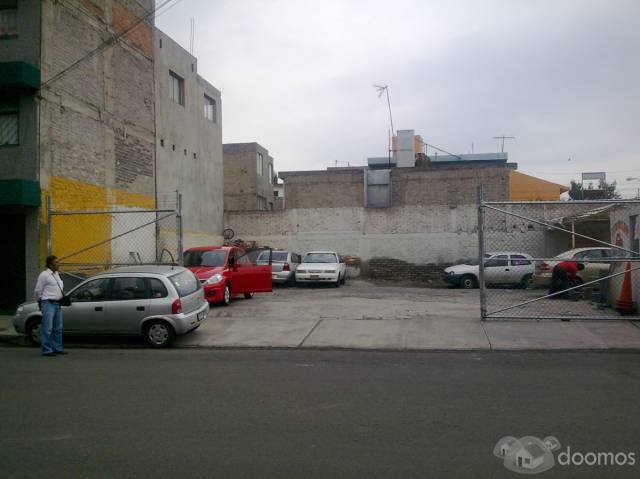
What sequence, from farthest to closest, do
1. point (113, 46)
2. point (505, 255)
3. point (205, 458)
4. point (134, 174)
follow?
point (505, 255) < point (134, 174) < point (113, 46) < point (205, 458)

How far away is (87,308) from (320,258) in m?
13.8

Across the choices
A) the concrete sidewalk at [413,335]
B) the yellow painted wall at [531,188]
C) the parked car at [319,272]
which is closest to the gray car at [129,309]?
the concrete sidewalk at [413,335]

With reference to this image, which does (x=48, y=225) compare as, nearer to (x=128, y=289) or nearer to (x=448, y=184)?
(x=128, y=289)

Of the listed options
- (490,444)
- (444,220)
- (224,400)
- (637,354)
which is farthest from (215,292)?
(444,220)

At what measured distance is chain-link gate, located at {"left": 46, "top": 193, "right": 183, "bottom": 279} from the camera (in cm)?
1405

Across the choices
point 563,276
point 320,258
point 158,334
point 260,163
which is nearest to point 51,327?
point 158,334

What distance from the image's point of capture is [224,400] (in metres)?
6.86

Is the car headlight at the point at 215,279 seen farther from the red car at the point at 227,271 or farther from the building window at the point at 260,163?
the building window at the point at 260,163

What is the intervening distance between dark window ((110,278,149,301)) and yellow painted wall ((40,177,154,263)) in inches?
187

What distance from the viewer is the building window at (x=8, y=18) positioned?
48.7ft

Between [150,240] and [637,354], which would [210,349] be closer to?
[637,354]

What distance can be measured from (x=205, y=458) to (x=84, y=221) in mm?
12919

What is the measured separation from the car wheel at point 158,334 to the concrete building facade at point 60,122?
5.33m

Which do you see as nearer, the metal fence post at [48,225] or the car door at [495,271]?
the metal fence post at [48,225]
